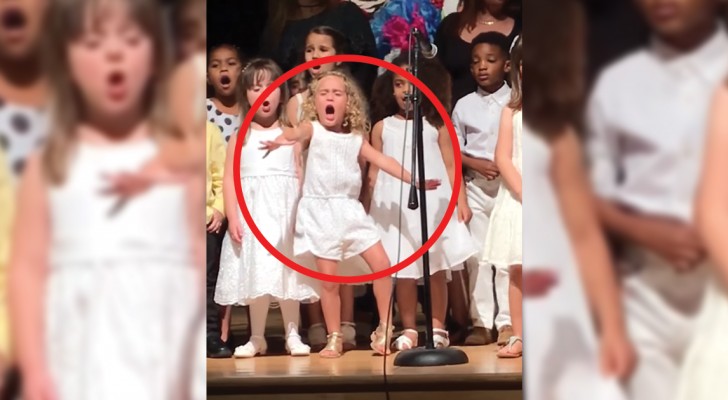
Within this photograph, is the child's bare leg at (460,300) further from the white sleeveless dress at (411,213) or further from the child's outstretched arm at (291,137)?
the child's outstretched arm at (291,137)

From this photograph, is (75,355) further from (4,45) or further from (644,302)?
(644,302)

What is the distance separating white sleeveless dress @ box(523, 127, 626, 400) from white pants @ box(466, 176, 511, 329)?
14cm

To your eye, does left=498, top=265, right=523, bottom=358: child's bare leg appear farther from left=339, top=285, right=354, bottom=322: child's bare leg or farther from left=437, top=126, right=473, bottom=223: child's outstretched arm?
left=339, top=285, right=354, bottom=322: child's bare leg

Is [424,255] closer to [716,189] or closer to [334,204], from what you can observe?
[334,204]

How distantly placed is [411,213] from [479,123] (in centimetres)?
19

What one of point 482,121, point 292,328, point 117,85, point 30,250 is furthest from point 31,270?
point 482,121

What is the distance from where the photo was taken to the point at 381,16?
5.26 ft

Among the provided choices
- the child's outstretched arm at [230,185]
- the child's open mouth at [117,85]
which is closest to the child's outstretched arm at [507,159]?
the child's outstretched arm at [230,185]

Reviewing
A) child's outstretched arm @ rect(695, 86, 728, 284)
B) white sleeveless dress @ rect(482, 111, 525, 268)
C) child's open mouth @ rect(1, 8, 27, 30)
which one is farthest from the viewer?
white sleeveless dress @ rect(482, 111, 525, 268)

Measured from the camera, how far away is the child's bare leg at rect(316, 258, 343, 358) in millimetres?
1611

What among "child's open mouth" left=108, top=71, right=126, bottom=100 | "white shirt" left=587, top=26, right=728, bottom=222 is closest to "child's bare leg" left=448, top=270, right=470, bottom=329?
"white shirt" left=587, top=26, right=728, bottom=222

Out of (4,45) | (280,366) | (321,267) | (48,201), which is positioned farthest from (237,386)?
(4,45)

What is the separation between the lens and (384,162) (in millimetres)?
1610

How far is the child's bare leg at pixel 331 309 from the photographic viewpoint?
161 centimetres
